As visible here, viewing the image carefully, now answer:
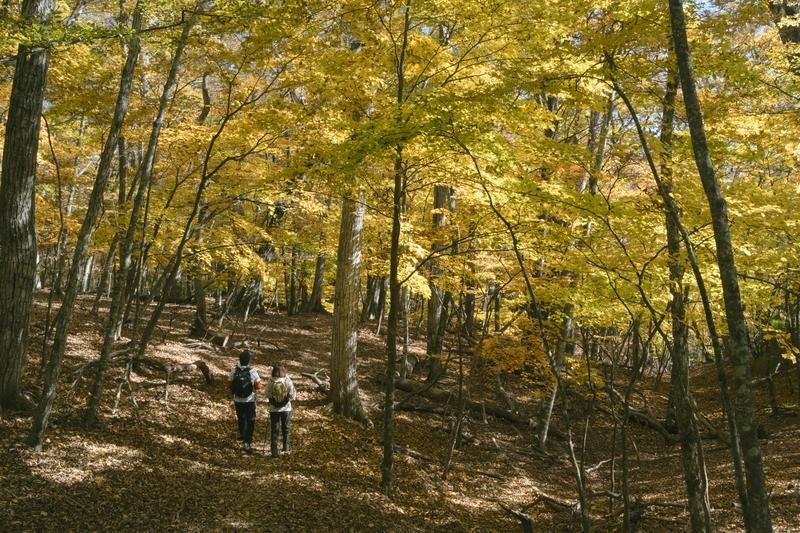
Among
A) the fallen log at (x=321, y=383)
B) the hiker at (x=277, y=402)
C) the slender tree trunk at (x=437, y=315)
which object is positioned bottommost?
the fallen log at (x=321, y=383)

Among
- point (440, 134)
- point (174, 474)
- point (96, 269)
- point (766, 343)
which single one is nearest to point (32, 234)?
point (174, 474)

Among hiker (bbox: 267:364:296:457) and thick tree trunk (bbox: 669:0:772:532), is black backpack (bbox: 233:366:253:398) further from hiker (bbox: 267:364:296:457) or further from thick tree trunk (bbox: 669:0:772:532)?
thick tree trunk (bbox: 669:0:772:532)

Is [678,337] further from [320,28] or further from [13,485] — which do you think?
[13,485]

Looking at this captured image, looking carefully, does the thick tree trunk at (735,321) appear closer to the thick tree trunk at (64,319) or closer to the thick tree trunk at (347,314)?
the thick tree trunk at (64,319)

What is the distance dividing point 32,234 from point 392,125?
210 inches

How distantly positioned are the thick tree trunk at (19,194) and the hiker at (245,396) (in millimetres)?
3099

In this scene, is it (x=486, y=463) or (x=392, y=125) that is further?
(x=486, y=463)

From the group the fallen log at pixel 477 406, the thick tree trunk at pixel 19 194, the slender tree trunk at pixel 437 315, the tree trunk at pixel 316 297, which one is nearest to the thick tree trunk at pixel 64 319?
the thick tree trunk at pixel 19 194

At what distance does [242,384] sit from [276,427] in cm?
92

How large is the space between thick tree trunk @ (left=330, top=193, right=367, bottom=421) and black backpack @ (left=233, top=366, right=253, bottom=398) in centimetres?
286

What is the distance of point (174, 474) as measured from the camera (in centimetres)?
732

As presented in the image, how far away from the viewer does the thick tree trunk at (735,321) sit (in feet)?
13.8

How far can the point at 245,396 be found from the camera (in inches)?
349

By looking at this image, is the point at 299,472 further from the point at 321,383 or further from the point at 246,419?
the point at 321,383
